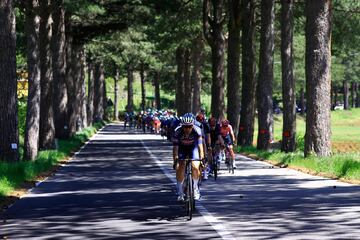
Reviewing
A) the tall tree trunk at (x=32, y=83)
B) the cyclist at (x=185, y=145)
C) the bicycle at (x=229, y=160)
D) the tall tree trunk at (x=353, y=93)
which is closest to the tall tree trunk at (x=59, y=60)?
the tall tree trunk at (x=32, y=83)

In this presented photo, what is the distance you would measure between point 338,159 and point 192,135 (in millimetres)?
9741

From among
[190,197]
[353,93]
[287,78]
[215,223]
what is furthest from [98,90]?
[215,223]

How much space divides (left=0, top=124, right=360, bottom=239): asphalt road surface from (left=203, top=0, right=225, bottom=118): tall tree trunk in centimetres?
1738

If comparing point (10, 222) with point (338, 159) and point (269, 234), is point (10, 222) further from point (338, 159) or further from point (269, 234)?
point (338, 159)

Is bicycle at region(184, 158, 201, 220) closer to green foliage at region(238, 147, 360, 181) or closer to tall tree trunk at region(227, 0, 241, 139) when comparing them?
green foliage at region(238, 147, 360, 181)

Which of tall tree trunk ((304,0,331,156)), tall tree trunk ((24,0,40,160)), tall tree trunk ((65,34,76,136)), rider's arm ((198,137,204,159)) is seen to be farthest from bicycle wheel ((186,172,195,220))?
tall tree trunk ((65,34,76,136))

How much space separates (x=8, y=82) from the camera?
73.2 ft

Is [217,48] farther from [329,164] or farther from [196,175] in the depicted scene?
[196,175]

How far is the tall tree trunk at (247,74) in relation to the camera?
123ft

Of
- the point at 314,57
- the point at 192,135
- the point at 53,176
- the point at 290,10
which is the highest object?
the point at 290,10

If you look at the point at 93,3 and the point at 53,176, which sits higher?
the point at 93,3

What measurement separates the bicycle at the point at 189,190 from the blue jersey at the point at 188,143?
0.51 ft

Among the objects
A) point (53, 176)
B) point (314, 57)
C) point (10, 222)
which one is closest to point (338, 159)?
point (314, 57)

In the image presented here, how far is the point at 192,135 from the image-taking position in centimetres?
1445
